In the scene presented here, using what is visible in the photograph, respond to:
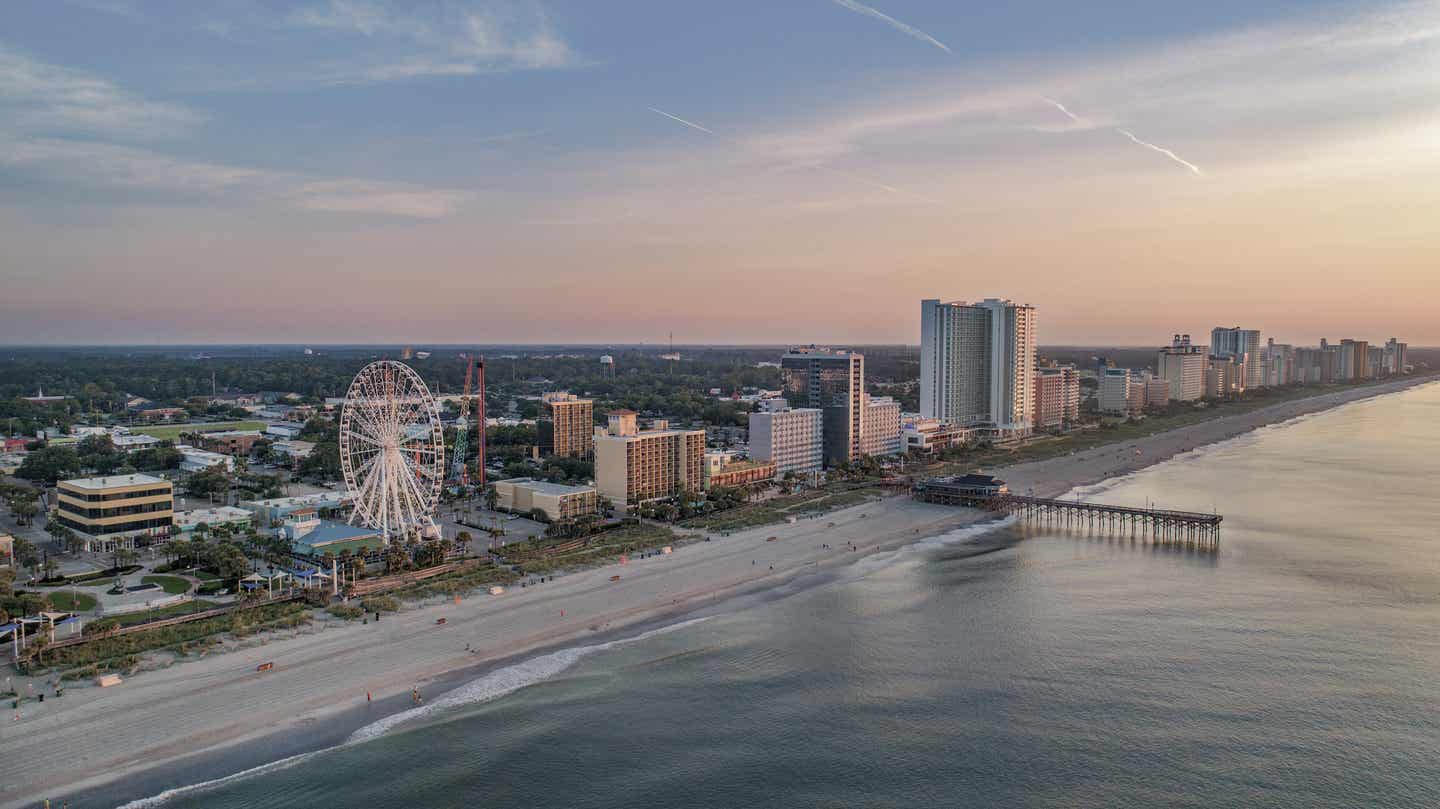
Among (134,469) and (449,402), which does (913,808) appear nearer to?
(134,469)

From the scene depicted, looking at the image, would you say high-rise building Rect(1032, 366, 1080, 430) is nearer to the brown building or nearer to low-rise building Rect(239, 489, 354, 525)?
low-rise building Rect(239, 489, 354, 525)

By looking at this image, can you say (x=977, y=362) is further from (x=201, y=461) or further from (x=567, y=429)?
(x=201, y=461)

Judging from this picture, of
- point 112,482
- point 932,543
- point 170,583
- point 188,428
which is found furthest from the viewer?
point 188,428

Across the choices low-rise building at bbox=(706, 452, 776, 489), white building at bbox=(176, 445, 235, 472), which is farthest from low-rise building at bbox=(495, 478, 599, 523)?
white building at bbox=(176, 445, 235, 472)

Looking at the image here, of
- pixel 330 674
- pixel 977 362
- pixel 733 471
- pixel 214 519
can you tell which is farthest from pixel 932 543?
pixel 977 362

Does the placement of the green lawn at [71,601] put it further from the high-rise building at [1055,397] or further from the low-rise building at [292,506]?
the high-rise building at [1055,397]

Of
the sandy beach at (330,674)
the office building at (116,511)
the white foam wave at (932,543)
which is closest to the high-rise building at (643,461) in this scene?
the sandy beach at (330,674)
